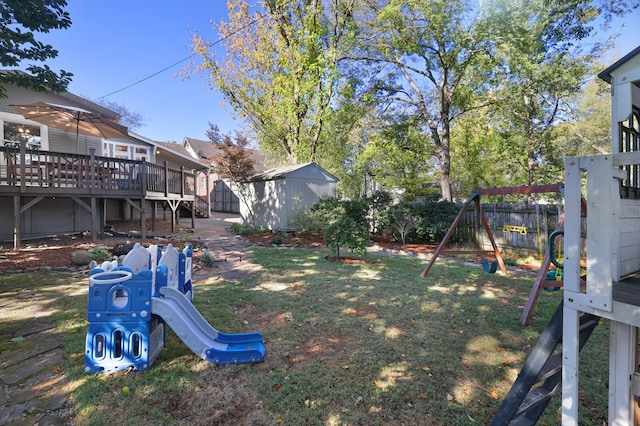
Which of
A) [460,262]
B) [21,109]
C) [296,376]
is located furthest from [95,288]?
[21,109]

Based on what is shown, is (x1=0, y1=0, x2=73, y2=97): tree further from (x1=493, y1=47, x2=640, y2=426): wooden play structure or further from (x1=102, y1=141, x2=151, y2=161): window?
(x1=493, y1=47, x2=640, y2=426): wooden play structure

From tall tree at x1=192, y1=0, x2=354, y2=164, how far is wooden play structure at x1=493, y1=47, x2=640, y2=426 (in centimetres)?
1389

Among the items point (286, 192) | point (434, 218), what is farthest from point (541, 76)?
point (286, 192)

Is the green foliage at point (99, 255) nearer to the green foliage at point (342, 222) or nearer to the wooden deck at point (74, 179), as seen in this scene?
the wooden deck at point (74, 179)

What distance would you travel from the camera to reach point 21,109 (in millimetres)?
7820

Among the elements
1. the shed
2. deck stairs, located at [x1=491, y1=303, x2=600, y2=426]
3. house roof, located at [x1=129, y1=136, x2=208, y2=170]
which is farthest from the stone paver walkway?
house roof, located at [x1=129, y1=136, x2=208, y2=170]

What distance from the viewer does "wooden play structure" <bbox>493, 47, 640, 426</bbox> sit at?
1415 mm

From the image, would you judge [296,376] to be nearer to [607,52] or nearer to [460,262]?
[460,262]

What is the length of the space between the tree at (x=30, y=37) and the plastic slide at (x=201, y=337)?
5295 mm

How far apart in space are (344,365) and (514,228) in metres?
6.73

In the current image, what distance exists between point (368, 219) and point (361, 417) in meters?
9.32

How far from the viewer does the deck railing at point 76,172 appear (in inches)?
301

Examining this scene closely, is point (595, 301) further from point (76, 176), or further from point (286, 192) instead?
point (76, 176)

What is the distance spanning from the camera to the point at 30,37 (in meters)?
5.18
